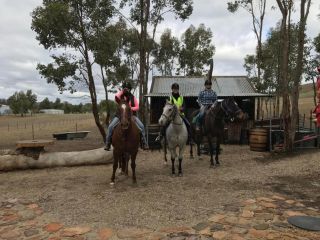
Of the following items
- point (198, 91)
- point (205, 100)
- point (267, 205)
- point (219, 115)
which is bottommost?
point (267, 205)

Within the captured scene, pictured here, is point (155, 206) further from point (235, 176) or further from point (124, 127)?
point (235, 176)

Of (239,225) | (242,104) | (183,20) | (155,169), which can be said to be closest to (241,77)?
(242,104)

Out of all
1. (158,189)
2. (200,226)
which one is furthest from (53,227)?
(158,189)

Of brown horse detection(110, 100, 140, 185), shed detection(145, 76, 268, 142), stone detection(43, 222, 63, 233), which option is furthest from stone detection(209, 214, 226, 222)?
shed detection(145, 76, 268, 142)

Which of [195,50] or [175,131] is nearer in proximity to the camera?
[175,131]

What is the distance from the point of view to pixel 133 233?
6.00 meters

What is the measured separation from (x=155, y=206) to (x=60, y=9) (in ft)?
44.7

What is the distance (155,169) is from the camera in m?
11.8

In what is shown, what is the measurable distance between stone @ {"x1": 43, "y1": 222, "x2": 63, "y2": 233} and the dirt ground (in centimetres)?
21

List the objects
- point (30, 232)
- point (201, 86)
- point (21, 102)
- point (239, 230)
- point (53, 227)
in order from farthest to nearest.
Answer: point (21, 102)
point (201, 86)
point (53, 227)
point (30, 232)
point (239, 230)

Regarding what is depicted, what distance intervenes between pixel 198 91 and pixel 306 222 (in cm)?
1581

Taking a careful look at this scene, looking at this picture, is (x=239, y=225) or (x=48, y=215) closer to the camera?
(x=239, y=225)

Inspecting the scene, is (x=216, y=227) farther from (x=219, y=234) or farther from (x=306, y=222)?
(x=306, y=222)

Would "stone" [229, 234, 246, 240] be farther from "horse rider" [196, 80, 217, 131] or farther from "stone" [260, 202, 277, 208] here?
"horse rider" [196, 80, 217, 131]
